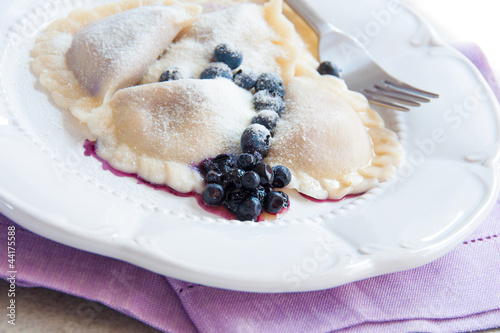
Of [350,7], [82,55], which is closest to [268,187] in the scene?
[82,55]

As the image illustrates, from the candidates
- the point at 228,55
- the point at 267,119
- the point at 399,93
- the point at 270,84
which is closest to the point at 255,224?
the point at 267,119

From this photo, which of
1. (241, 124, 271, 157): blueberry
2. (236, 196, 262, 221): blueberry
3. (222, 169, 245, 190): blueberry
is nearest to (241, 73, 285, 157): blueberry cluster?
(241, 124, 271, 157): blueberry

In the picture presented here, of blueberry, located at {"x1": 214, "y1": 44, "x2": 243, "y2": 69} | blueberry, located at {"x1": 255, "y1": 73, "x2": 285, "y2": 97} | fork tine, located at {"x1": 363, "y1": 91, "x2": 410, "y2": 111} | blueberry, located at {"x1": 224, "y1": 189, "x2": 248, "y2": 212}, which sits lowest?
blueberry, located at {"x1": 224, "y1": 189, "x2": 248, "y2": 212}

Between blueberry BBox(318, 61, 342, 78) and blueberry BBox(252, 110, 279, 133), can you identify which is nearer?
blueberry BBox(252, 110, 279, 133)

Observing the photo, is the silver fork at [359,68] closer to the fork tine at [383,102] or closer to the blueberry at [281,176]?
the fork tine at [383,102]

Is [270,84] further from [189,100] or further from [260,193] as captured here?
[260,193]

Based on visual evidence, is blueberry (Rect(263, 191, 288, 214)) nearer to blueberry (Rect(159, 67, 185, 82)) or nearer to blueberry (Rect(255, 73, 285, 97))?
blueberry (Rect(255, 73, 285, 97))
